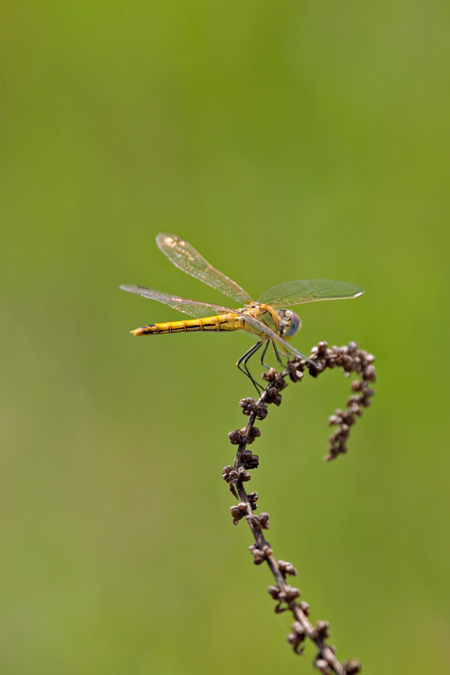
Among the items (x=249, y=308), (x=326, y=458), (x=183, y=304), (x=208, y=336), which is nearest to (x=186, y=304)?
(x=183, y=304)

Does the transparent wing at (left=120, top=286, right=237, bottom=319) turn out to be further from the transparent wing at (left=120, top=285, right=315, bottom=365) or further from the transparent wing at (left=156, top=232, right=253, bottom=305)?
the transparent wing at (left=156, top=232, right=253, bottom=305)

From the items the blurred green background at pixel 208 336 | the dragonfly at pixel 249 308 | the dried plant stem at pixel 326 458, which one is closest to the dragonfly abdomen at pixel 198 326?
the dragonfly at pixel 249 308

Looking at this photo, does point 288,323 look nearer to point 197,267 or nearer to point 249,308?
point 249,308

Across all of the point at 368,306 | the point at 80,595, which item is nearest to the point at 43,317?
the point at 80,595

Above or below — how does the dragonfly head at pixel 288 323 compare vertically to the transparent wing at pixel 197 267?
below

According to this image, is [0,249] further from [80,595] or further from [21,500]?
[80,595]

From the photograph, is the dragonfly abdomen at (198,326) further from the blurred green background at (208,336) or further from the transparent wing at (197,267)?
the blurred green background at (208,336)

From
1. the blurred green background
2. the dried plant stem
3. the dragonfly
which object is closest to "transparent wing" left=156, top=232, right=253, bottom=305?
the dragonfly
